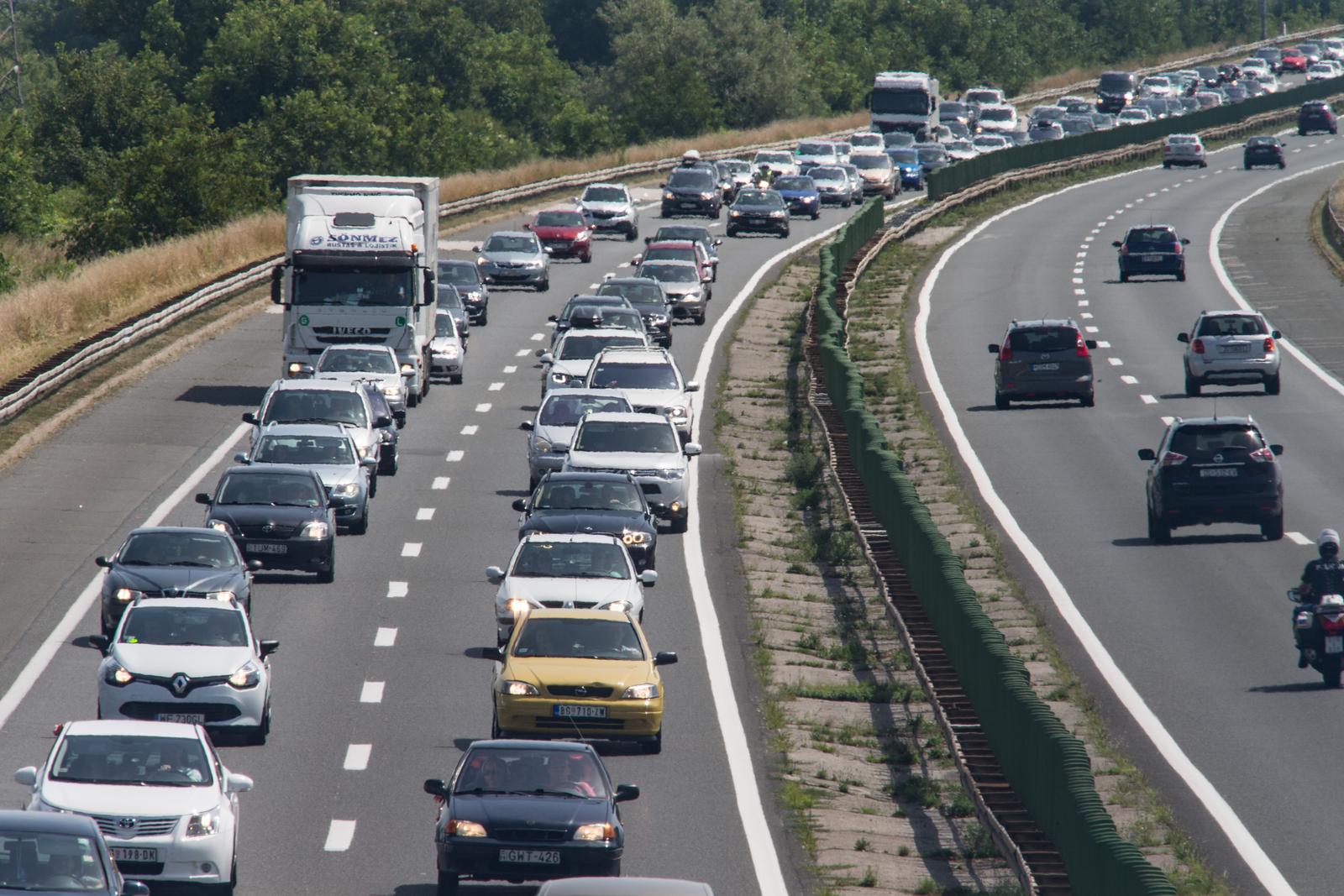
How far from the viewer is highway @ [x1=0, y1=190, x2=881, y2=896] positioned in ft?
62.0

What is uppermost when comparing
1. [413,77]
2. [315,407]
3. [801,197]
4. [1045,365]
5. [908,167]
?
[315,407]

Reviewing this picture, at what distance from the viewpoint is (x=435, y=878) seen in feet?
57.8

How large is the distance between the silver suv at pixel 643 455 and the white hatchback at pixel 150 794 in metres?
15.6

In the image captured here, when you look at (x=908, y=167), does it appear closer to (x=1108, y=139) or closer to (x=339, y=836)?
(x=1108, y=139)

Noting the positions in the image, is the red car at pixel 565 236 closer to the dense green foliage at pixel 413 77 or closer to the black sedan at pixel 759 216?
the black sedan at pixel 759 216

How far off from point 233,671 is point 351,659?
3997 mm

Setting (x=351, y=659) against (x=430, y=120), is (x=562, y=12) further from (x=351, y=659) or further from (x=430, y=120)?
(x=351, y=659)

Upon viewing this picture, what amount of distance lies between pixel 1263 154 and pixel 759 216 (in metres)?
37.8

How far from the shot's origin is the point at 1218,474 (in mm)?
31734

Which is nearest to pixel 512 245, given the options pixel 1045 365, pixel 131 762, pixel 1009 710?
pixel 1045 365

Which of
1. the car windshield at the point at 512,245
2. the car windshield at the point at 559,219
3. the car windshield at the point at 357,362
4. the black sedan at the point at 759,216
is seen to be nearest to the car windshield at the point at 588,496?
the car windshield at the point at 357,362

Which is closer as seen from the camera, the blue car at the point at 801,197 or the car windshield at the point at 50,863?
the car windshield at the point at 50,863

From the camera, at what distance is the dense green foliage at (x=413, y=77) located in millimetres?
A: 85875

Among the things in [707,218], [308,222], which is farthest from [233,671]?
[707,218]
